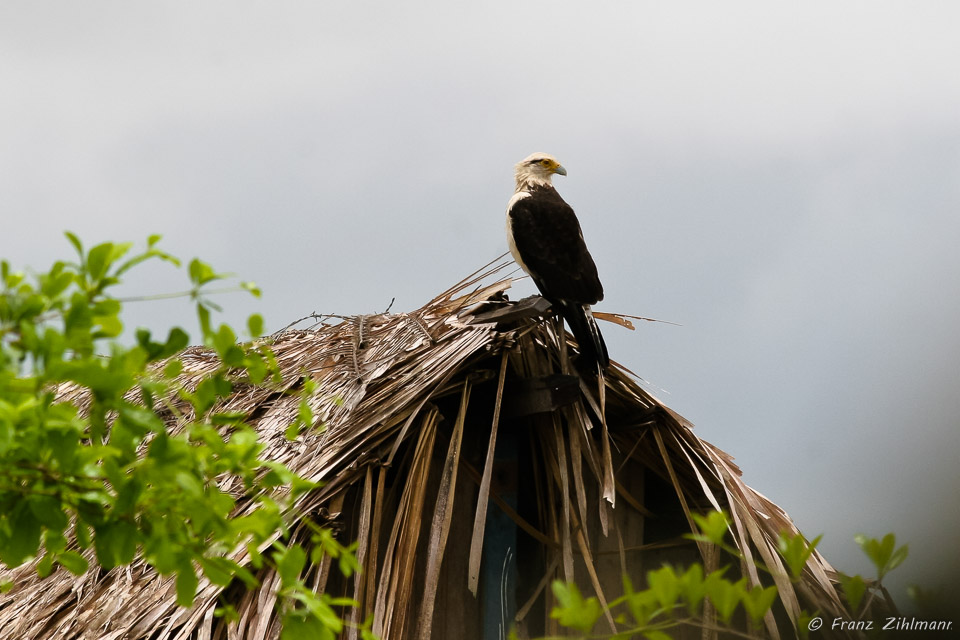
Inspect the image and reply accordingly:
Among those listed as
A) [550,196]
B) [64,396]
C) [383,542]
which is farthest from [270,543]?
[64,396]

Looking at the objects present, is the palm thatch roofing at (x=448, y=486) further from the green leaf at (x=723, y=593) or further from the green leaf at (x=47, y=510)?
the green leaf at (x=723, y=593)


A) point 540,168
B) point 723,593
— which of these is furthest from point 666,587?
point 540,168

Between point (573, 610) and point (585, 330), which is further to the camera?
point (585, 330)

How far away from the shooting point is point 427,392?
368cm

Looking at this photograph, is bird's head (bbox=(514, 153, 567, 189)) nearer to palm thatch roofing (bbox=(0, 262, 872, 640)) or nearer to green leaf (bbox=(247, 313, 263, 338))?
palm thatch roofing (bbox=(0, 262, 872, 640))

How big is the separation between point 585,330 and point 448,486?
0.95m

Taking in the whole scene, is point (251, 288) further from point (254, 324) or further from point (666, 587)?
point (666, 587)

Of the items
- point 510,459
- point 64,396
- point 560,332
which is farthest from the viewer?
point 64,396

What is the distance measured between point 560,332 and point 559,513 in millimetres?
858

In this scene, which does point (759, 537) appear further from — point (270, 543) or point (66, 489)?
point (66, 489)

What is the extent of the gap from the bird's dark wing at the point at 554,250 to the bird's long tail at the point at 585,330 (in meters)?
0.05

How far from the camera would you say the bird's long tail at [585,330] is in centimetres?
391

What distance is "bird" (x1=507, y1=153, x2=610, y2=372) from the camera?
12.8ft

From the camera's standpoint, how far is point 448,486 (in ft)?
11.6
